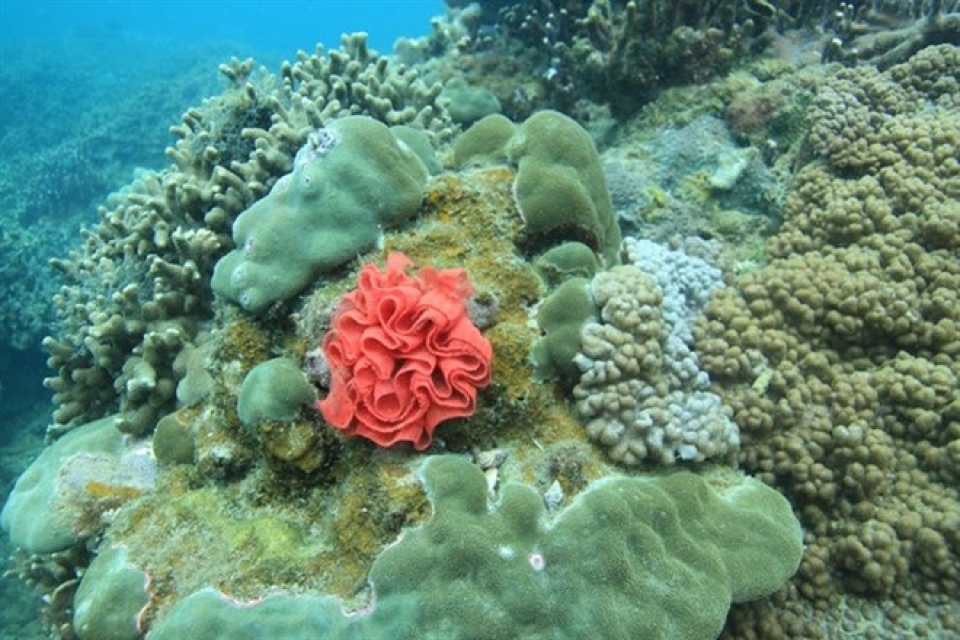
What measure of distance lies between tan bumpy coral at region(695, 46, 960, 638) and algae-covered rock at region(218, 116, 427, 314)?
227cm

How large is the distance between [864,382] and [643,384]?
1.49 m

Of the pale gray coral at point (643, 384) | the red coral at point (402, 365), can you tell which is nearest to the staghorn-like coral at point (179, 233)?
the red coral at point (402, 365)

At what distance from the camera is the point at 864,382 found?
3.88 meters

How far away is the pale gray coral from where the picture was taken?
3.48m

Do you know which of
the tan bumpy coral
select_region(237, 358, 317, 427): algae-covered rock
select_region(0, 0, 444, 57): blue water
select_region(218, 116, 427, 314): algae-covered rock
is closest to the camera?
select_region(237, 358, 317, 427): algae-covered rock

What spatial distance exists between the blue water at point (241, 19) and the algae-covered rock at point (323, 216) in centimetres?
4778

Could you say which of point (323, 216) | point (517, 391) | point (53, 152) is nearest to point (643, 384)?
point (517, 391)

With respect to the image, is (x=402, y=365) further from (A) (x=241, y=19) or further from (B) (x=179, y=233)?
(A) (x=241, y=19)

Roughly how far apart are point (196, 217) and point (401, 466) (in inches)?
128

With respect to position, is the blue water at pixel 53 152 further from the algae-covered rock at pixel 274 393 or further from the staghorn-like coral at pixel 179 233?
the algae-covered rock at pixel 274 393

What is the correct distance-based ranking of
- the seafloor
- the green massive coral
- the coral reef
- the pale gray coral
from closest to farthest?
the green massive coral
the seafloor
the pale gray coral
the coral reef

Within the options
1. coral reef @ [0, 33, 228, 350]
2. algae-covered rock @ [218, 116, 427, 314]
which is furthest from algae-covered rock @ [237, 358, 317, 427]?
coral reef @ [0, 33, 228, 350]

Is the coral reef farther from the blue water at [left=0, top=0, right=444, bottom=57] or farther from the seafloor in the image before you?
the blue water at [left=0, top=0, right=444, bottom=57]

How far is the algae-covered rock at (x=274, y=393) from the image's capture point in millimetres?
3293
